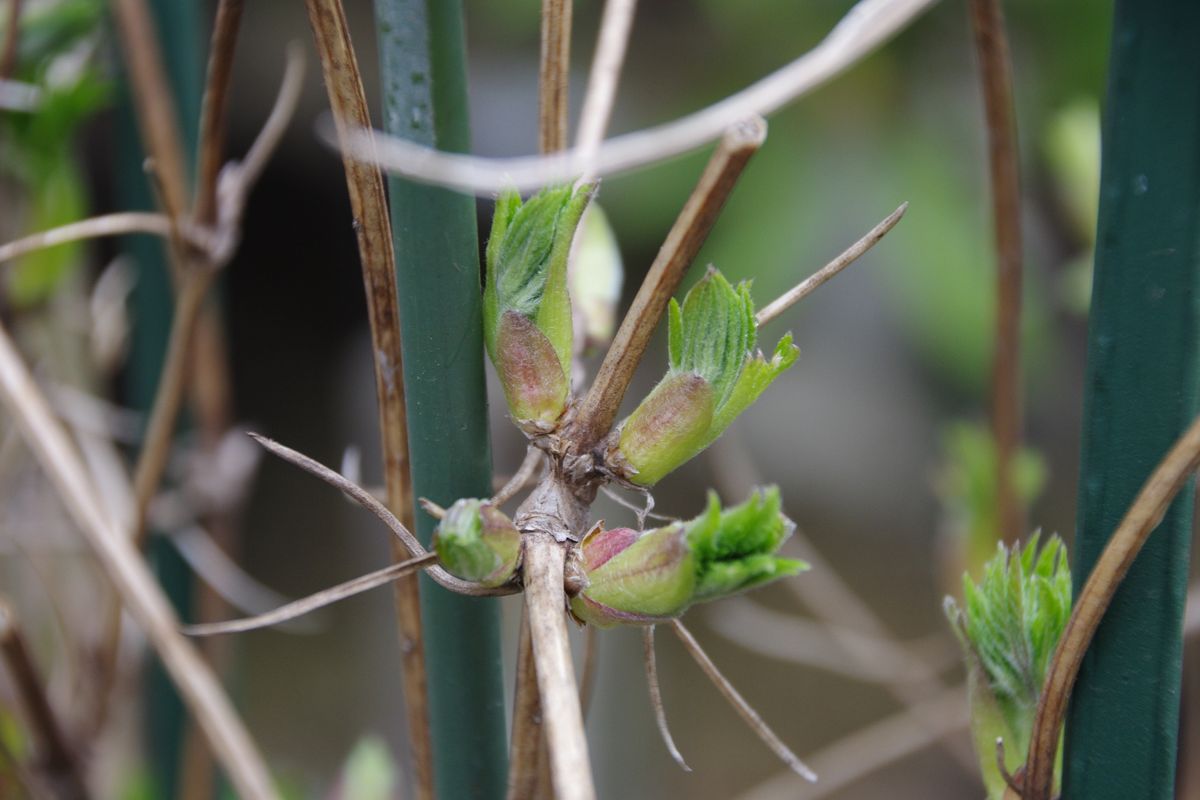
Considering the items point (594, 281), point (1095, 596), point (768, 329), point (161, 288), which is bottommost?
point (1095, 596)

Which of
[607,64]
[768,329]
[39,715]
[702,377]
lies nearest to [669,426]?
[702,377]

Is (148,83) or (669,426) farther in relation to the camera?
(148,83)

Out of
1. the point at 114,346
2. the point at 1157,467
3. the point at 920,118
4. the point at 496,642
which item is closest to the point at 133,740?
the point at 114,346

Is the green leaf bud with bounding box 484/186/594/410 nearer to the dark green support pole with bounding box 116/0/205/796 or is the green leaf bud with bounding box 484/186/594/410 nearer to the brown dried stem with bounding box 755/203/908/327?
the brown dried stem with bounding box 755/203/908/327

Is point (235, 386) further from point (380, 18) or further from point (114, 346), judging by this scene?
point (380, 18)

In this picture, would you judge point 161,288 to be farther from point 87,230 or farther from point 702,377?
point 702,377

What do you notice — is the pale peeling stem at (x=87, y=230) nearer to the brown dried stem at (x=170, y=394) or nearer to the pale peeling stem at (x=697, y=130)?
the brown dried stem at (x=170, y=394)

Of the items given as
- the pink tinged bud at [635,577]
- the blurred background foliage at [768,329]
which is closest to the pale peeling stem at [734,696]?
the pink tinged bud at [635,577]
